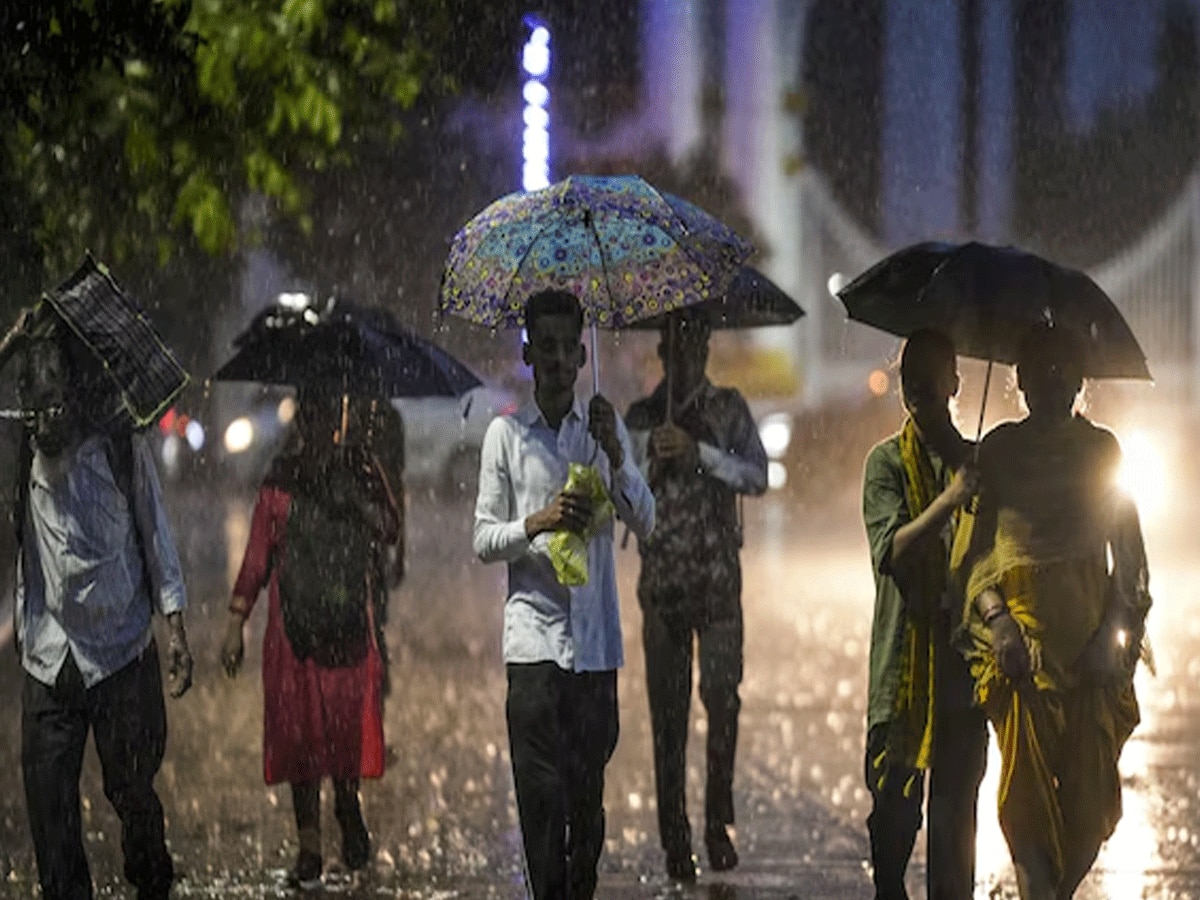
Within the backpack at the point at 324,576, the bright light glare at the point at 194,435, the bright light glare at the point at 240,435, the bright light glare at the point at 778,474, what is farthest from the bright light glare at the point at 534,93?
the bright light glare at the point at 194,435

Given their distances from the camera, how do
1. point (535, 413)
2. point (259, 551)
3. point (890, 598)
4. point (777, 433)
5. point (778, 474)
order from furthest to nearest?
point (777, 433)
point (778, 474)
point (259, 551)
point (535, 413)
point (890, 598)

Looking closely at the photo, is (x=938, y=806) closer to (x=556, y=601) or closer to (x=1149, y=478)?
(x=556, y=601)

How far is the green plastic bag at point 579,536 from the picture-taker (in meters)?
6.68

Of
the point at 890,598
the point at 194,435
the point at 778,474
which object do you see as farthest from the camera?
the point at 194,435

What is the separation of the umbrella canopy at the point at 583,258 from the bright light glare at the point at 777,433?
94.4 feet

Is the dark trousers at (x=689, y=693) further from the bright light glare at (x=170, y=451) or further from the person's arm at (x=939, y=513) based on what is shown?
the bright light glare at (x=170, y=451)

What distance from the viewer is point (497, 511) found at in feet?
22.5

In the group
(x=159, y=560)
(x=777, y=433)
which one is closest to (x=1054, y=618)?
(x=159, y=560)

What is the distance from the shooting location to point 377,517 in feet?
28.0

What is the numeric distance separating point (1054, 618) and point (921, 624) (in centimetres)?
39

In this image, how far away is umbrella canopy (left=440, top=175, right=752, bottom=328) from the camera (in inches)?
277

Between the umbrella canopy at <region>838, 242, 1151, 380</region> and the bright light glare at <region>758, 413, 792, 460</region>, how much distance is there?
28878mm

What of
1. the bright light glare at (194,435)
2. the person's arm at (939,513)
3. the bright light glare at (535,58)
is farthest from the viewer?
the bright light glare at (194,435)

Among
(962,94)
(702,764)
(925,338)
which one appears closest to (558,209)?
(925,338)
